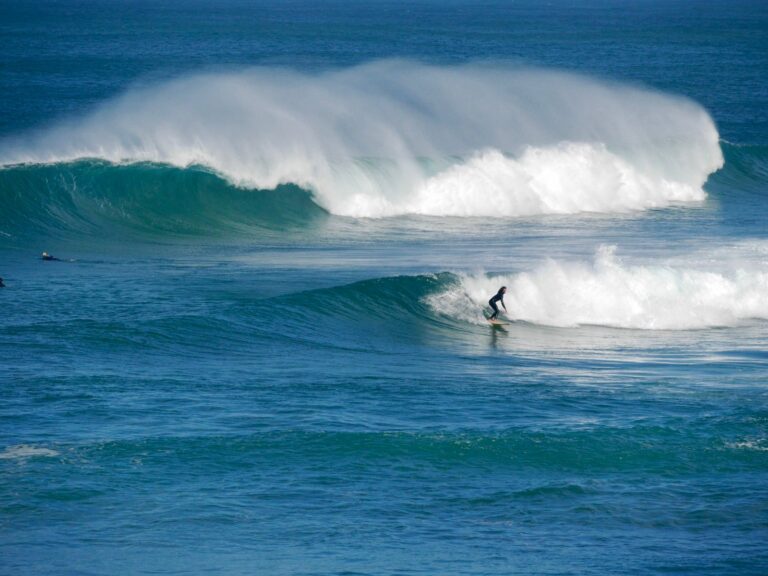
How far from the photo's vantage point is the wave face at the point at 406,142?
3441 centimetres

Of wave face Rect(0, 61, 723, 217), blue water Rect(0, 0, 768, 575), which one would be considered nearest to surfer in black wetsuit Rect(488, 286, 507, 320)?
blue water Rect(0, 0, 768, 575)

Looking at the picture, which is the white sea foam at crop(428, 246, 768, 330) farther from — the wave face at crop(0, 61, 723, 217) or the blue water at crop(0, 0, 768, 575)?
the wave face at crop(0, 61, 723, 217)

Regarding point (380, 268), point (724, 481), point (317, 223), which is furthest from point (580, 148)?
point (724, 481)

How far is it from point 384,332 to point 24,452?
328 inches

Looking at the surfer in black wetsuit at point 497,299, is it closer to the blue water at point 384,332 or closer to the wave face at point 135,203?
the blue water at point 384,332

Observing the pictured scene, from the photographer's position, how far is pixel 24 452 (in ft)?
45.1

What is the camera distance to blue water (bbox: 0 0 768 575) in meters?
12.3

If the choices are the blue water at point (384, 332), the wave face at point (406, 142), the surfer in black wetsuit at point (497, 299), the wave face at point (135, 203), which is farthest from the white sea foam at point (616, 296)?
the wave face at point (406, 142)

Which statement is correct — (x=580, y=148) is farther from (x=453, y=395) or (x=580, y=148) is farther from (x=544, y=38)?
(x=544, y=38)

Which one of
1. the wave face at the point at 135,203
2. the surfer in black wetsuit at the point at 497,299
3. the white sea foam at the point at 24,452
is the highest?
the wave face at the point at 135,203

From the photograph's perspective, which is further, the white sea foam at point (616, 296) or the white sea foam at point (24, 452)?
the white sea foam at point (616, 296)

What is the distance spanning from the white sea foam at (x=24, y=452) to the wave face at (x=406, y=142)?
64.6 ft

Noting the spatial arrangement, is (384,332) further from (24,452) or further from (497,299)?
(24,452)

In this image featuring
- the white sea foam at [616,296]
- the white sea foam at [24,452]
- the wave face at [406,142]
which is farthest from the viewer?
the wave face at [406,142]
